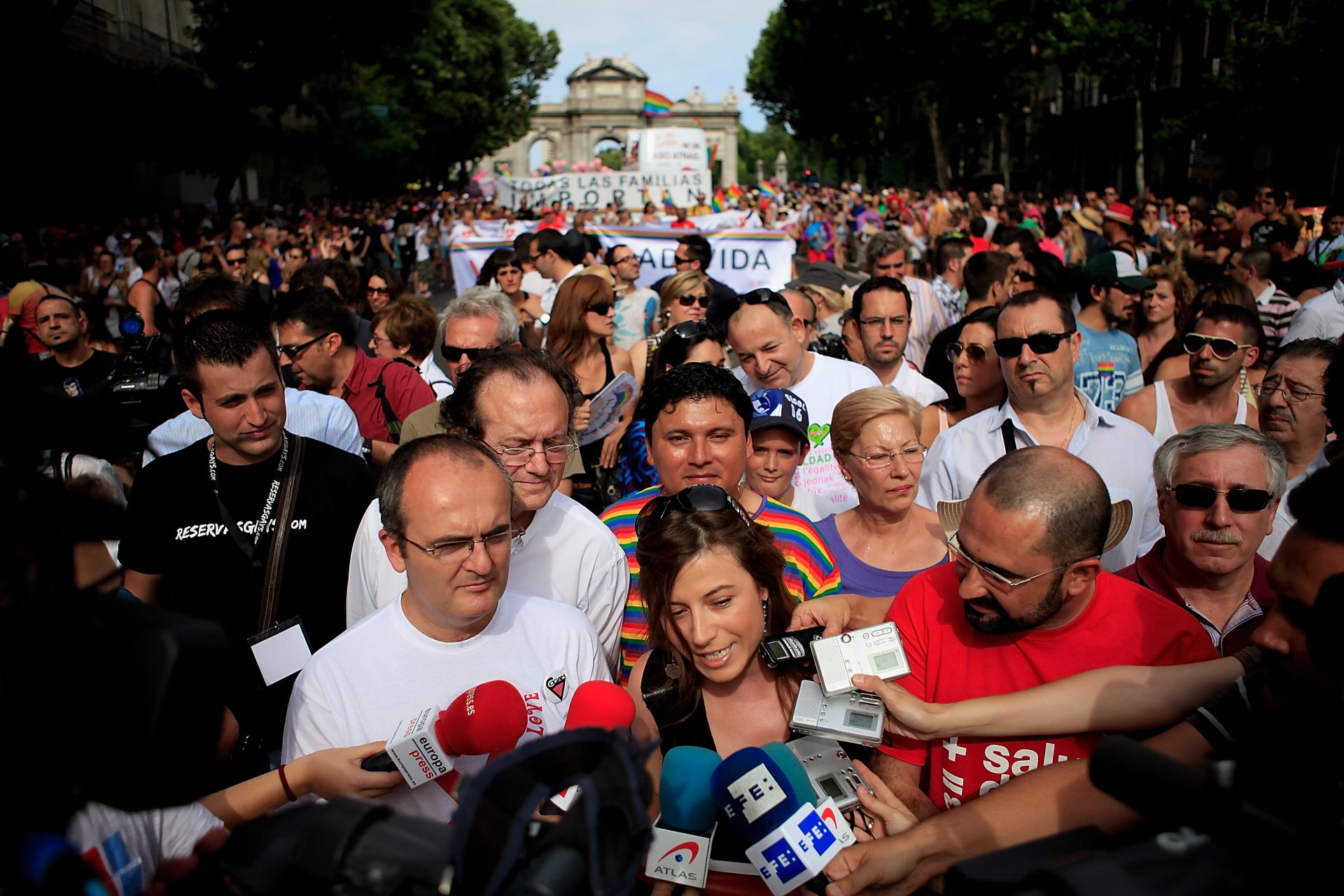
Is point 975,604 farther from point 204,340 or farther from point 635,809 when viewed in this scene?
point 204,340

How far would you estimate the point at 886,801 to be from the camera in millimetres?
2359

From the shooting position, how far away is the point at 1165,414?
4.79m

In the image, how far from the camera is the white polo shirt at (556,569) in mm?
3242

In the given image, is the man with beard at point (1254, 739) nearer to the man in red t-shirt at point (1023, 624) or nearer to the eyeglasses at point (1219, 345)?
the man in red t-shirt at point (1023, 624)

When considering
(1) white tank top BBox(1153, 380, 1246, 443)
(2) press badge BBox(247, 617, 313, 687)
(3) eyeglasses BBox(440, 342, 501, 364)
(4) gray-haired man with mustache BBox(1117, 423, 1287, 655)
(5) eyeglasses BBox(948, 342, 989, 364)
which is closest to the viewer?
(4) gray-haired man with mustache BBox(1117, 423, 1287, 655)

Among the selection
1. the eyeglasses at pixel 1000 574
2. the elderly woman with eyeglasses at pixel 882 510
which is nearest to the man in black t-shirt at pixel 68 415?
the eyeglasses at pixel 1000 574

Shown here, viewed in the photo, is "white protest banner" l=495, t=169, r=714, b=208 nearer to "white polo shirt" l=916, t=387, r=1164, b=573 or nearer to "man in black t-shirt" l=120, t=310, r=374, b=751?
"white polo shirt" l=916, t=387, r=1164, b=573

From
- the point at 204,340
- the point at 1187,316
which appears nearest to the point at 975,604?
the point at 204,340

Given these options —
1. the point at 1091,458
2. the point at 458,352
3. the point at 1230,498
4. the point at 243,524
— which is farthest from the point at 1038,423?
the point at 243,524

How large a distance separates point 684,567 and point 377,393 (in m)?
3.20

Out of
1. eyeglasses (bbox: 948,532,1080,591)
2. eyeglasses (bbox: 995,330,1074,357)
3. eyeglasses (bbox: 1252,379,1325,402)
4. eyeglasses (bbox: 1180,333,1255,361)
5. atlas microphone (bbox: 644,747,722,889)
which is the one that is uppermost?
eyeglasses (bbox: 995,330,1074,357)

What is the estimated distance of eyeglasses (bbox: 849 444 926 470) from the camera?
3785mm

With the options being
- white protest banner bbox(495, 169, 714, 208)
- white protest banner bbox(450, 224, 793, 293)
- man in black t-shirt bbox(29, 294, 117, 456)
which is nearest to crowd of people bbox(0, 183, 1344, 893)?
man in black t-shirt bbox(29, 294, 117, 456)

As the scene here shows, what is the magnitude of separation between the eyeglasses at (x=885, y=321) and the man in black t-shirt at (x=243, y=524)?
10.4 feet
